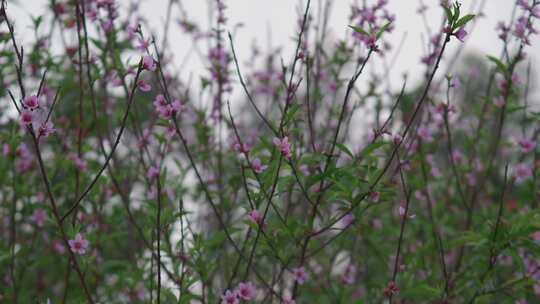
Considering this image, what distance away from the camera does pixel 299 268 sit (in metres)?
2.67

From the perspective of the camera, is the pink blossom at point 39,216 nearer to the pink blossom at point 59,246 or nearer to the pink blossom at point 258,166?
the pink blossom at point 59,246

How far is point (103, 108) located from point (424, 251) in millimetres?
2135

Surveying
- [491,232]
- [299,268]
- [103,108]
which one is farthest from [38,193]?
[491,232]

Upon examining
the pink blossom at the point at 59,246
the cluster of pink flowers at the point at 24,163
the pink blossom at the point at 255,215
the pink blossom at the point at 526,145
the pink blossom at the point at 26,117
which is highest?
the cluster of pink flowers at the point at 24,163

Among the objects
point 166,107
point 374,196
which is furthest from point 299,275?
point 166,107

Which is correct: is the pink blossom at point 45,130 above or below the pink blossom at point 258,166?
below

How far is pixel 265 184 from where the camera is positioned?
2.49m

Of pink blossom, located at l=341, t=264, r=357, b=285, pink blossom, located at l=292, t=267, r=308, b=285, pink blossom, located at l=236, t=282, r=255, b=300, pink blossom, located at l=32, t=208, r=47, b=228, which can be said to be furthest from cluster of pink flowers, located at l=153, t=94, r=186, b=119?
pink blossom, located at l=341, t=264, r=357, b=285

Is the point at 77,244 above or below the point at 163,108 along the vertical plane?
below

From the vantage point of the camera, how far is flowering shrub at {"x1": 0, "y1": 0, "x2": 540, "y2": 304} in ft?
8.25

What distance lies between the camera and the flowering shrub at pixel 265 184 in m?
2.51

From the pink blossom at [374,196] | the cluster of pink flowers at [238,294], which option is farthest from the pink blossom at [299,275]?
the pink blossom at [374,196]

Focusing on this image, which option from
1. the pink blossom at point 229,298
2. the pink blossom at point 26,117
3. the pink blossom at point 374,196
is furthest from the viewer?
the pink blossom at point 374,196

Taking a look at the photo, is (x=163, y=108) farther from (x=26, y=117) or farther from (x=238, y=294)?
(x=238, y=294)
